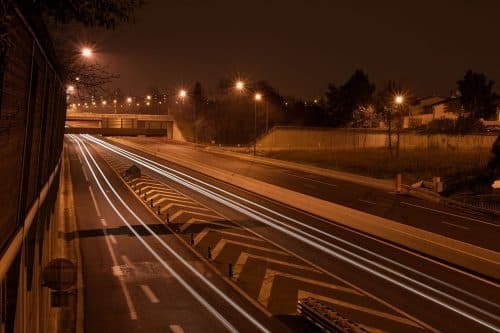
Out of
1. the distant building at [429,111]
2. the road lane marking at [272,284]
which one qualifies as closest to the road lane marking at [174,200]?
the road lane marking at [272,284]

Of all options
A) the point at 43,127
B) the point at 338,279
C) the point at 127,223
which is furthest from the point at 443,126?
the point at 43,127

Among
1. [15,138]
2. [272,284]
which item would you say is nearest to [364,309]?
[272,284]

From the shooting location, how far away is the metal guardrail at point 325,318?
37.3 feet

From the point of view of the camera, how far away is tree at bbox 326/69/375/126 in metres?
108

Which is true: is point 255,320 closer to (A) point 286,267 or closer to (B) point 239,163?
(A) point 286,267

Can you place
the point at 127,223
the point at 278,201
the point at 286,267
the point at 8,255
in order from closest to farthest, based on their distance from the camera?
the point at 8,255, the point at 286,267, the point at 127,223, the point at 278,201

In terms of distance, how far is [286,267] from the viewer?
18781 mm

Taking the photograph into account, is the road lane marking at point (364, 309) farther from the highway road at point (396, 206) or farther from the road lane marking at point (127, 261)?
the highway road at point (396, 206)

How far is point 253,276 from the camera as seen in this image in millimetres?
17812

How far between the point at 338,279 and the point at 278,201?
52.4 ft

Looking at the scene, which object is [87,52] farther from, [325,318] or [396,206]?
[396,206]

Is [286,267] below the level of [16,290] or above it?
below

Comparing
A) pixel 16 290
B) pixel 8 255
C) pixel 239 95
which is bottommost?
pixel 16 290

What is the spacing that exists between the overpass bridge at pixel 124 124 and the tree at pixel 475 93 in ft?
184
